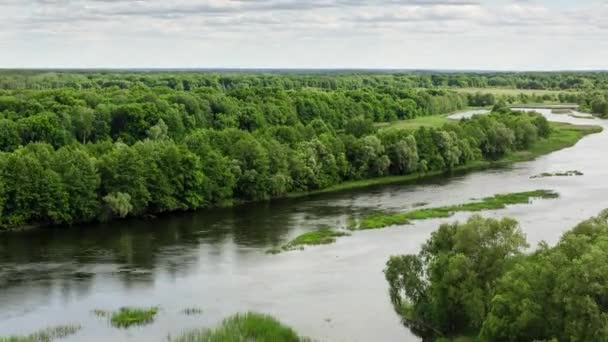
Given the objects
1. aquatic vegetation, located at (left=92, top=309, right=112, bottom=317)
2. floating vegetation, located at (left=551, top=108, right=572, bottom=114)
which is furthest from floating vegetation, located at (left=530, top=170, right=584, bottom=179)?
floating vegetation, located at (left=551, top=108, right=572, bottom=114)

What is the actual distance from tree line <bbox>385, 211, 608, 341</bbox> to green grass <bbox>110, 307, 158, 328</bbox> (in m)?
9.83

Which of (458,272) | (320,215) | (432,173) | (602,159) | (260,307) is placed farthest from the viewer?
(602,159)

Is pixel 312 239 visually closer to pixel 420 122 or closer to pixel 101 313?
pixel 101 313

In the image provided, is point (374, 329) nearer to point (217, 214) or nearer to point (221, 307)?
point (221, 307)

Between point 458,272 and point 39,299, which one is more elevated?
point 458,272

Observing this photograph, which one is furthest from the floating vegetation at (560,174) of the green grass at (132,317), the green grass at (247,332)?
the green grass at (247,332)

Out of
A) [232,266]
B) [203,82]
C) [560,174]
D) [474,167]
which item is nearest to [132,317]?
[232,266]

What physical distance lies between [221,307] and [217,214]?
21.5 m

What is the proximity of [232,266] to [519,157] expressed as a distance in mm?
50451

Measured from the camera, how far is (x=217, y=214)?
5397 cm

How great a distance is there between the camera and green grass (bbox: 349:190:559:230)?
4912cm

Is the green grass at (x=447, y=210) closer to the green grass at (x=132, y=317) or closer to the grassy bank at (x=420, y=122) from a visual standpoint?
the green grass at (x=132, y=317)

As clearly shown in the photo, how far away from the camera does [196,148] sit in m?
59.4

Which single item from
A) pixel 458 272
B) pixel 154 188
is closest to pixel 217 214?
pixel 154 188
